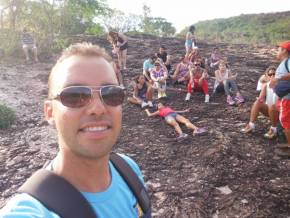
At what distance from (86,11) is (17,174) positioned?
55.0 ft

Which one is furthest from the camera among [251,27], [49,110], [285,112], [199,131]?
[251,27]

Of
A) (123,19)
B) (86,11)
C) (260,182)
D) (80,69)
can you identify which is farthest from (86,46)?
(123,19)

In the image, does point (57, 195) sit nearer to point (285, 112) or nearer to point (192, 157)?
point (192, 157)

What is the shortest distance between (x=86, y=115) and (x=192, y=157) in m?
4.99

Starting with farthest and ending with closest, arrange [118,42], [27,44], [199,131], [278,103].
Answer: [27,44], [118,42], [199,131], [278,103]

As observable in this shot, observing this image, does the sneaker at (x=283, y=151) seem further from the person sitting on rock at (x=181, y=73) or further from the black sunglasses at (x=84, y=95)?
the black sunglasses at (x=84, y=95)

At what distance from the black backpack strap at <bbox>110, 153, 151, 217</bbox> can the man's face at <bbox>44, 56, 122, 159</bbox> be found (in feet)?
0.63

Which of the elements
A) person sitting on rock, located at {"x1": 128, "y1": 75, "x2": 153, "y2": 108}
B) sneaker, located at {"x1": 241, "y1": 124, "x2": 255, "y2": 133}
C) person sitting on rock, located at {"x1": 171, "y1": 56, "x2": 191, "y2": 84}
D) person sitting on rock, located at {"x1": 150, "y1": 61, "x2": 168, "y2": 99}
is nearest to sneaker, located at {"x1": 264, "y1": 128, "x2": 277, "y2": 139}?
sneaker, located at {"x1": 241, "y1": 124, "x2": 255, "y2": 133}

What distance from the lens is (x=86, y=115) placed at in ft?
5.92

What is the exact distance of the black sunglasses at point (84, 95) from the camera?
1.80 m

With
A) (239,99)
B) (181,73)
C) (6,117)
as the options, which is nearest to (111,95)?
(6,117)

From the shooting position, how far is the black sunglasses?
1.80 metres

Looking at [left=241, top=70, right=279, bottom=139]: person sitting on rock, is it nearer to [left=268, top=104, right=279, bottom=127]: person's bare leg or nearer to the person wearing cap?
[left=268, top=104, right=279, bottom=127]: person's bare leg

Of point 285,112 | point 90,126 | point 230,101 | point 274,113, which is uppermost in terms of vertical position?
point 90,126
